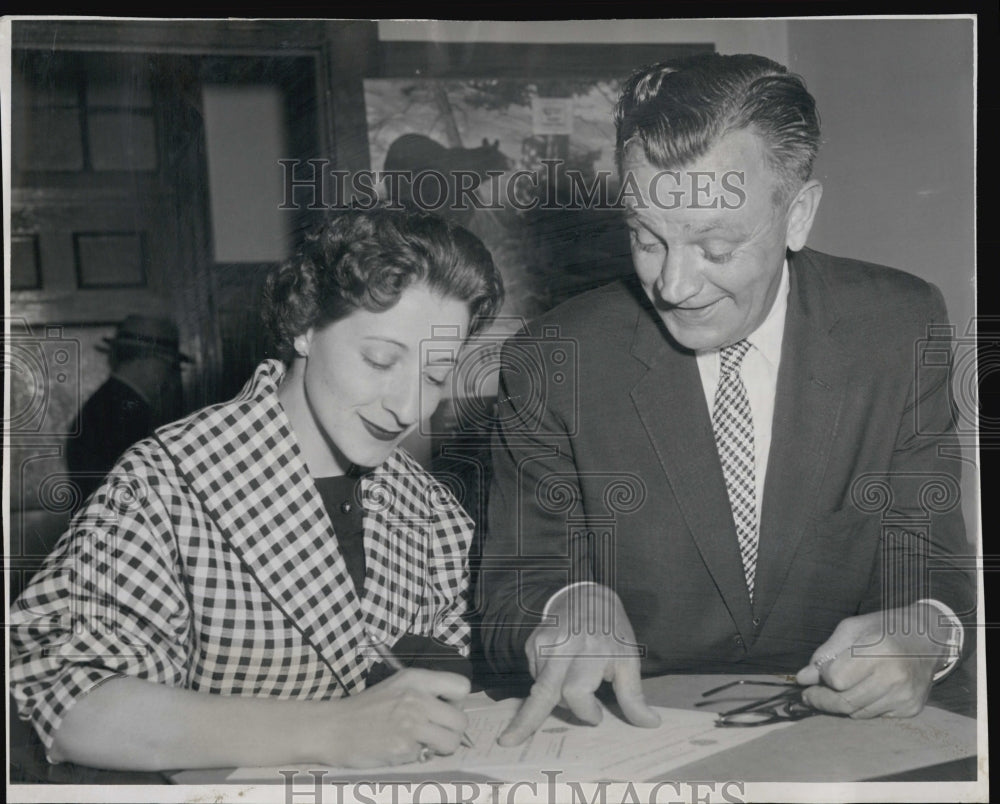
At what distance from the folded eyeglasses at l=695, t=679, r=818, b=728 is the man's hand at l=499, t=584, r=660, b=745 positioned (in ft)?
0.54

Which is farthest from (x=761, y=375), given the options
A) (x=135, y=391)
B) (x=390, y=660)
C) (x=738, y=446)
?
(x=135, y=391)

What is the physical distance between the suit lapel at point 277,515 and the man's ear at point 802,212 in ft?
3.40

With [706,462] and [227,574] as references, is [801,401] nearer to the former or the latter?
[706,462]

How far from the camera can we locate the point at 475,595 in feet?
7.06

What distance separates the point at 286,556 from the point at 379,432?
11.7 inches

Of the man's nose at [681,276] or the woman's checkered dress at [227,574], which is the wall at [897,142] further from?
the woman's checkered dress at [227,574]

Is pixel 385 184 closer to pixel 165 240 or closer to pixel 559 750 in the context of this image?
pixel 165 240

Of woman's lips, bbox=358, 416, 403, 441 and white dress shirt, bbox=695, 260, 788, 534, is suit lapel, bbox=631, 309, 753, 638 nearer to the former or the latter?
white dress shirt, bbox=695, 260, 788, 534

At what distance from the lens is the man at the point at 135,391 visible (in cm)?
212

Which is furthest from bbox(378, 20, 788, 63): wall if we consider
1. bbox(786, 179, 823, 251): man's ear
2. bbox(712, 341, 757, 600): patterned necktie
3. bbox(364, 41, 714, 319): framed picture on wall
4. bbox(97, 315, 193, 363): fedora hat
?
bbox(97, 315, 193, 363): fedora hat

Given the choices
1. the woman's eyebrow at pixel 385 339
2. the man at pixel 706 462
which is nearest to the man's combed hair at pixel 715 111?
the man at pixel 706 462

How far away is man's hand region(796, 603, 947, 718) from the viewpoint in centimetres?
213

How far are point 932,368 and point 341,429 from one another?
1.19 meters

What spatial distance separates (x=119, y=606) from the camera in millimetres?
2020
